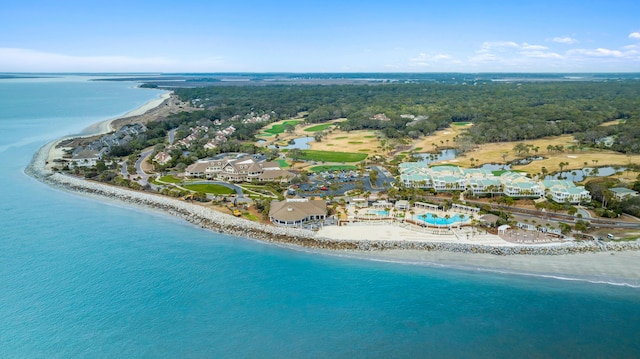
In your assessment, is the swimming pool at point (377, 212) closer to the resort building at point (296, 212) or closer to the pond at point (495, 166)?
the resort building at point (296, 212)

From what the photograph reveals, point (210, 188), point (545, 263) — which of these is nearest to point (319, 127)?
point (210, 188)

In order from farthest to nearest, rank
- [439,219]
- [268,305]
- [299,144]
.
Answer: [299,144] → [439,219] → [268,305]

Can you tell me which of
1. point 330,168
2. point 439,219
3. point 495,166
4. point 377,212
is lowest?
point 377,212

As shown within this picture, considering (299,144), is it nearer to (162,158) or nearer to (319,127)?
(319,127)

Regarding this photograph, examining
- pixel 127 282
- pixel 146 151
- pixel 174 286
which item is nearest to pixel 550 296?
pixel 174 286

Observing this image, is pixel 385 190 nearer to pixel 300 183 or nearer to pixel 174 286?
pixel 300 183

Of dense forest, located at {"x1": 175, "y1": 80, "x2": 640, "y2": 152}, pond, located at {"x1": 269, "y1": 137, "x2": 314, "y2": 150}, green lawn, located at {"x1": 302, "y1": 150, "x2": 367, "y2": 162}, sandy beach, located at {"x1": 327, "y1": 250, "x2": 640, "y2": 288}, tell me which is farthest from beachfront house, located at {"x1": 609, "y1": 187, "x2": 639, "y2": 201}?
pond, located at {"x1": 269, "y1": 137, "x2": 314, "y2": 150}
